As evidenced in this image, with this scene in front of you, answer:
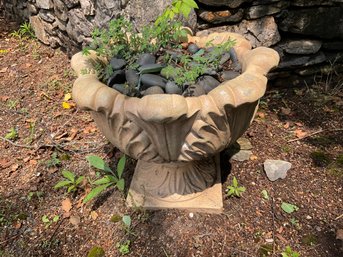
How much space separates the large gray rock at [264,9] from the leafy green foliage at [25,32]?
2635 mm

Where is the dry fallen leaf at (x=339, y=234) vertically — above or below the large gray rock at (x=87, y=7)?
below

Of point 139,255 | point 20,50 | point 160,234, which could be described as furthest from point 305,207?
point 20,50

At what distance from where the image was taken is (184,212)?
2123mm

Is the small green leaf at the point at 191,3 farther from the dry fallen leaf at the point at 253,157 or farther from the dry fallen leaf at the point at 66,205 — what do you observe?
the dry fallen leaf at the point at 66,205

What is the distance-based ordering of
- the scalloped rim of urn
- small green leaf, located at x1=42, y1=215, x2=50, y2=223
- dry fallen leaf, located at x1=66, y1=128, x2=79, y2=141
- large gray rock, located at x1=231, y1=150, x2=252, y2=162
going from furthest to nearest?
dry fallen leaf, located at x1=66, y1=128, x2=79, y2=141 → large gray rock, located at x1=231, y1=150, x2=252, y2=162 → small green leaf, located at x1=42, y1=215, x2=50, y2=223 → the scalloped rim of urn

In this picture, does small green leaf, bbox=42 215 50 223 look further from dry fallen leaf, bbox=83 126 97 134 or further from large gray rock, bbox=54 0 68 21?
large gray rock, bbox=54 0 68 21

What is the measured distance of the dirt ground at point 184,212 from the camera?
1.99 metres

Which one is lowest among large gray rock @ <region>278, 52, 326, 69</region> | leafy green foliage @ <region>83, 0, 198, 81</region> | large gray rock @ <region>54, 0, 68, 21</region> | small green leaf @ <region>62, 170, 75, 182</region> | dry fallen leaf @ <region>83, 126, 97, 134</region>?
dry fallen leaf @ <region>83, 126, 97, 134</region>

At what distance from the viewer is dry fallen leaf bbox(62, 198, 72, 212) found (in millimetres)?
2224

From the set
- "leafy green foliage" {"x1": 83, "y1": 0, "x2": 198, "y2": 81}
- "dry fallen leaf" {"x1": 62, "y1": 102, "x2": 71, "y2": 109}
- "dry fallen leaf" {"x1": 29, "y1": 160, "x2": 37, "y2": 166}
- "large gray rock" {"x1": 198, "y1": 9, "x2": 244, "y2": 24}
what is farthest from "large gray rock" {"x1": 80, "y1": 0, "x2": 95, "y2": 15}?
"dry fallen leaf" {"x1": 29, "y1": 160, "x2": 37, "y2": 166}

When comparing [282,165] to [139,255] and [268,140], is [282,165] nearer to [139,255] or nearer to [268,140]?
[268,140]

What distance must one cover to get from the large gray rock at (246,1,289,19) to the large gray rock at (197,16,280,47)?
4 centimetres

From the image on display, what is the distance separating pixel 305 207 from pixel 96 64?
152 centimetres

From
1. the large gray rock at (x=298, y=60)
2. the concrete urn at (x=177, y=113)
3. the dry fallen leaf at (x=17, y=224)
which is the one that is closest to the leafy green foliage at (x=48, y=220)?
the dry fallen leaf at (x=17, y=224)
